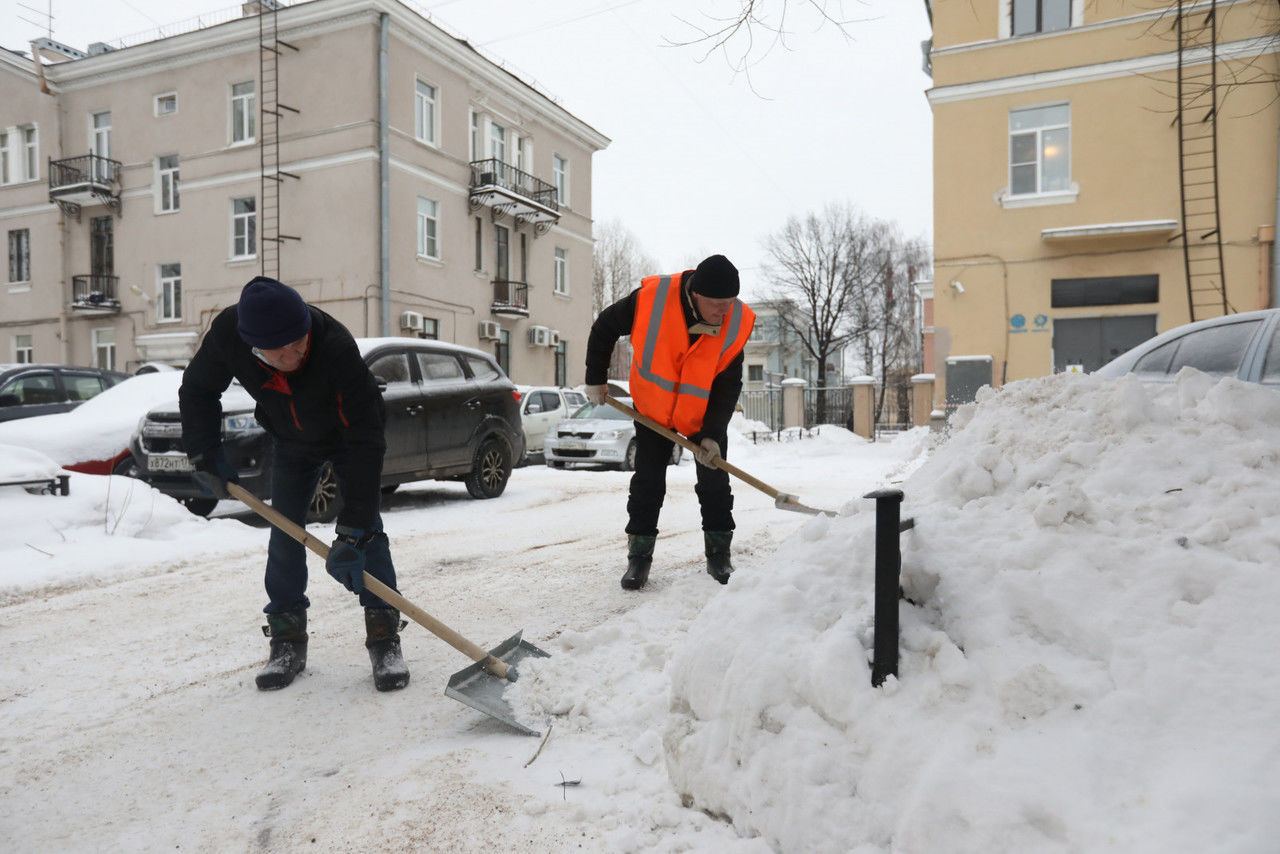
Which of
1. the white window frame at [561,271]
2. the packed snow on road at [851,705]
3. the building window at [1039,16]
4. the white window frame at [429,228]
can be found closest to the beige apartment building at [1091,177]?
the building window at [1039,16]

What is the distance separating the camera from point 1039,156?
1495 cm

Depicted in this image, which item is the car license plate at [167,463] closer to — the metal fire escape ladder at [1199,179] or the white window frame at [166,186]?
the metal fire escape ladder at [1199,179]

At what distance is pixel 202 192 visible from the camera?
2148cm

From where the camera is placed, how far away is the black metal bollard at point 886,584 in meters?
1.92

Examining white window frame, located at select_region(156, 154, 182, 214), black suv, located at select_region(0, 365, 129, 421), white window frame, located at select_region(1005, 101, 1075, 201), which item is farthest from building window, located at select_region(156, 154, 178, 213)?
white window frame, located at select_region(1005, 101, 1075, 201)

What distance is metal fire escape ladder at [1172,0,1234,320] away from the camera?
13.6 m

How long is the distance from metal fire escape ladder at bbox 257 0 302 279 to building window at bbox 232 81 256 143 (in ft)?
2.34

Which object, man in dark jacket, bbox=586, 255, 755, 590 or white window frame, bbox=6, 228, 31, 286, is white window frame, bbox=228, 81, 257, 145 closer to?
white window frame, bbox=6, 228, 31, 286

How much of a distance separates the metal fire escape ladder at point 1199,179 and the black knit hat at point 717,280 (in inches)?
526

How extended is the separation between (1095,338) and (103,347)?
1018 inches

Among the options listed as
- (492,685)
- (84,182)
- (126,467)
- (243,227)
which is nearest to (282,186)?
(243,227)

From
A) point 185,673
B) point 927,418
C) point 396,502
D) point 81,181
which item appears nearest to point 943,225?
point 927,418

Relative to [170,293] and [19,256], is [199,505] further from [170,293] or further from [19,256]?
[19,256]

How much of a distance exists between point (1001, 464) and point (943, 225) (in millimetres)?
14430
